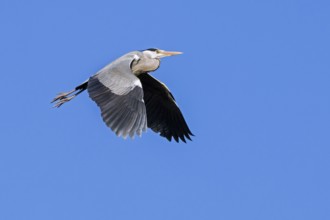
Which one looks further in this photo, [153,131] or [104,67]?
[153,131]

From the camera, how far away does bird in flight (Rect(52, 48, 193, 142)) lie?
10.5 metres

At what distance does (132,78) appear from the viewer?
11.3 metres

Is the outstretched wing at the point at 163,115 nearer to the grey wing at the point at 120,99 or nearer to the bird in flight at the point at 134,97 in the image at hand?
the bird in flight at the point at 134,97

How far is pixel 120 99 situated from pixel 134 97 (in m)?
0.19

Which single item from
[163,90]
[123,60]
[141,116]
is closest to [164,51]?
[163,90]

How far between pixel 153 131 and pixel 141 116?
124 inches

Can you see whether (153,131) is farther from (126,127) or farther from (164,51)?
(126,127)

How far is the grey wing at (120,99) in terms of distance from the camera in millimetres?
10398

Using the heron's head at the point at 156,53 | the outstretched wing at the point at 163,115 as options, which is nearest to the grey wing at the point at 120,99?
the heron's head at the point at 156,53

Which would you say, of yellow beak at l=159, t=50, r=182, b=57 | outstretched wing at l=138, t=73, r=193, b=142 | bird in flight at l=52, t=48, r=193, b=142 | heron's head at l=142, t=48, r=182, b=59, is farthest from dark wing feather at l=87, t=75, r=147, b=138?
yellow beak at l=159, t=50, r=182, b=57

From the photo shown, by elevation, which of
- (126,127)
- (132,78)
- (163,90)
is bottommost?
(126,127)

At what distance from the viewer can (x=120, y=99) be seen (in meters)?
10.9

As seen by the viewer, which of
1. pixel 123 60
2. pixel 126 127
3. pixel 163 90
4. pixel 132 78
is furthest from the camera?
pixel 163 90

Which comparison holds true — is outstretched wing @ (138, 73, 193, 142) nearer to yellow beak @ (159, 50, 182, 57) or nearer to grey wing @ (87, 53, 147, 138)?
yellow beak @ (159, 50, 182, 57)
